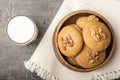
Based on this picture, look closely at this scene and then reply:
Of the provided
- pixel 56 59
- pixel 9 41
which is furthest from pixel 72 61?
pixel 9 41

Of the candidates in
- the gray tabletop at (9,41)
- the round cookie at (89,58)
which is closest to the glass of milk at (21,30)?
the gray tabletop at (9,41)

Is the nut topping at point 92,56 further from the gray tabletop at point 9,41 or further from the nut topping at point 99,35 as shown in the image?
the gray tabletop at point 9,41

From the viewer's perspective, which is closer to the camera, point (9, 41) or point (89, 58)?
point (89, 58)

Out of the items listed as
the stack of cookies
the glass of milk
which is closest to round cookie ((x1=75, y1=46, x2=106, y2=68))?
the stack of cookies

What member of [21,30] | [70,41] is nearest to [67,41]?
[70,41]

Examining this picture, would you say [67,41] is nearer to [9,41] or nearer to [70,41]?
[70,41]

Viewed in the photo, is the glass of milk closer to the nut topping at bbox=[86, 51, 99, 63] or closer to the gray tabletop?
the gray tabletop

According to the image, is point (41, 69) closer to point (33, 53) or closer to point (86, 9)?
point (33, 53)
